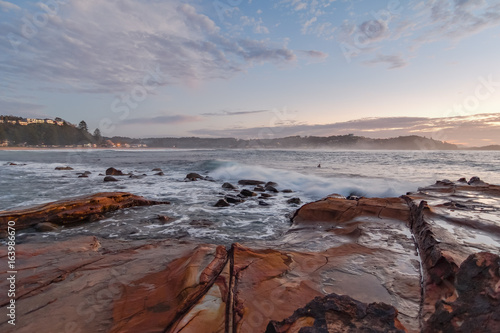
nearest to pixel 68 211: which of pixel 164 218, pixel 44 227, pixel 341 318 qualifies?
pixel 44 227

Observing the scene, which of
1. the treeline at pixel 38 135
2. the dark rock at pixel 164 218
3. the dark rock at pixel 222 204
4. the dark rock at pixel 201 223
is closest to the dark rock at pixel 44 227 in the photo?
the dark rock at pixel 164 218

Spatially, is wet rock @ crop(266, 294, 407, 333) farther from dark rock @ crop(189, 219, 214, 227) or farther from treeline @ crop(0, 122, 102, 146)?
treeline @ crop(0, 122, 102, 146)

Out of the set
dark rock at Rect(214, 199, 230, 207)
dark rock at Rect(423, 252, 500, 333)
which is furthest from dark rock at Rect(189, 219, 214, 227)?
dark rock at Rect(423, 252, 500, 333)

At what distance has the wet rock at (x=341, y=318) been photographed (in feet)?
5.71

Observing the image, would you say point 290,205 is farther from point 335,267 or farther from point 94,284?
point 94,284

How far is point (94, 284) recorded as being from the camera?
3131 millimetres

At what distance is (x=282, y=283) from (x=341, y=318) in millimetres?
1285

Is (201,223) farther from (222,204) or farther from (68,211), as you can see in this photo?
(68,211)

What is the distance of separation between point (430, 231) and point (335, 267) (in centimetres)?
213

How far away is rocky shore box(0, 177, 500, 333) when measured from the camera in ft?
6.15

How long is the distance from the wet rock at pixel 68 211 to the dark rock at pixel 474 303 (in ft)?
27.5

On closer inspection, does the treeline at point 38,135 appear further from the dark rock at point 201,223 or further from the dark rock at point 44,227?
the dark rock at point 201,223

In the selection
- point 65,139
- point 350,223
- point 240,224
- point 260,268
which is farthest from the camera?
point 65,139

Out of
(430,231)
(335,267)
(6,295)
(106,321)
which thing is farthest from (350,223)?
(6,295)
